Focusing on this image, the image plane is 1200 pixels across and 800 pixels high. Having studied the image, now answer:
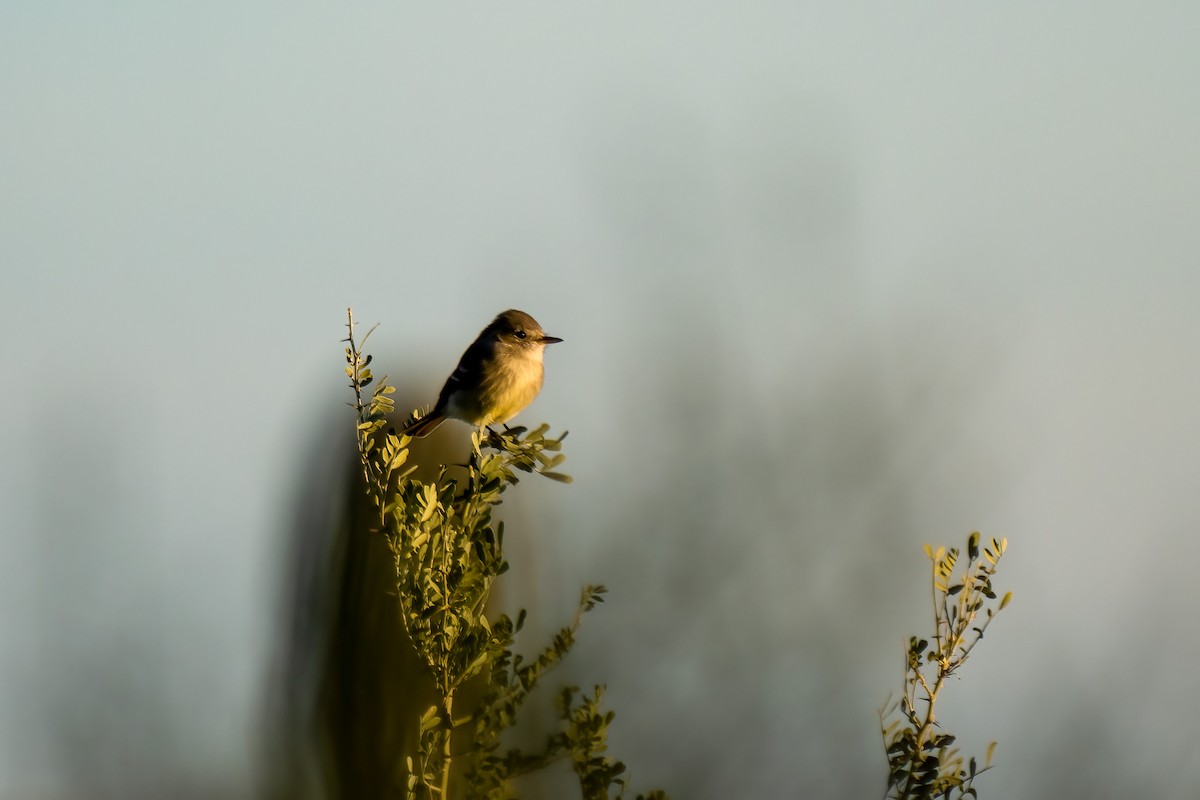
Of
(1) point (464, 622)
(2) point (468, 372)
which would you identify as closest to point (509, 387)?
(2) point (468, 372)

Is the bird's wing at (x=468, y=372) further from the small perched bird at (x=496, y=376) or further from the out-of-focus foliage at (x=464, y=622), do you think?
the out-of-focus foliage at (x=464, y=622)

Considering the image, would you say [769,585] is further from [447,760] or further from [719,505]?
[447,760]

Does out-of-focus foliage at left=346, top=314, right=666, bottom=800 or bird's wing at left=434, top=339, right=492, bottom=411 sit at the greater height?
bird's wing at left=434, top=339, right=492, bottom=411

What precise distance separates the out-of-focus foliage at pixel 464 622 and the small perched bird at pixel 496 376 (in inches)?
149

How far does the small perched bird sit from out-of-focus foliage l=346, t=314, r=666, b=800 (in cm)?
378

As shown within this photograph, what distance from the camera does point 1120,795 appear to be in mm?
8250

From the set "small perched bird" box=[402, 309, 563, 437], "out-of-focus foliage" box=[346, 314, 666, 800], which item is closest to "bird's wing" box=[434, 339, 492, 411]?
"small perched bird" box=[402, 309, 563, 437]

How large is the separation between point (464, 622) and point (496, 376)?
4432mm

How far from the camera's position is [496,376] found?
27.6ft

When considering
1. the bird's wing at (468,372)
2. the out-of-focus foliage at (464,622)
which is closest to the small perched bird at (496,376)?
the bird's wing at (468,372)

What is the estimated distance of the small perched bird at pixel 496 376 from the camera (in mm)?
8305

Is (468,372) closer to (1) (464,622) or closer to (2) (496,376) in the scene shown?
(2) (496,376)

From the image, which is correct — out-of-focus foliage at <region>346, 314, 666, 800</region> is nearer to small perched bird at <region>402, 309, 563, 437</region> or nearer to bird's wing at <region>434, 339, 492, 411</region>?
small perched bird at <region>402, 309, 563, 437</region>

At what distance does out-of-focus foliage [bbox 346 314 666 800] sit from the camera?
12.9ft
